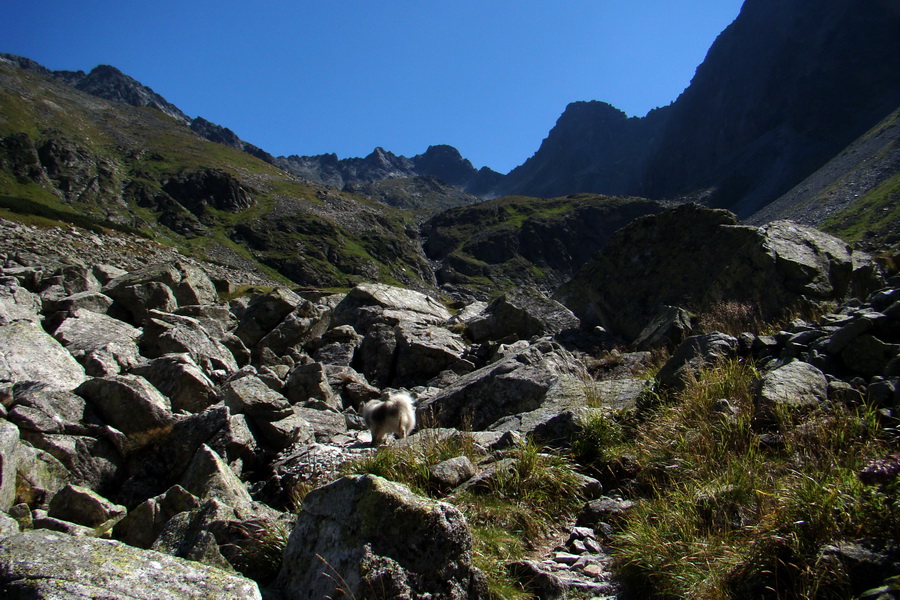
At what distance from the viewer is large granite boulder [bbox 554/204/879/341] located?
17703mm

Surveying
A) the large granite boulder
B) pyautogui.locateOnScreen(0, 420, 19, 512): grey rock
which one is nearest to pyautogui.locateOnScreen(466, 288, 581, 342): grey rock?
the large granite boulder

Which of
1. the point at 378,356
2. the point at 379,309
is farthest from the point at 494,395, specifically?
the point at 379,309

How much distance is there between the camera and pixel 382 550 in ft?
14.8

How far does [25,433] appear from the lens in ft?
28.8

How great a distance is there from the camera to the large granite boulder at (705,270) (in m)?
17.7

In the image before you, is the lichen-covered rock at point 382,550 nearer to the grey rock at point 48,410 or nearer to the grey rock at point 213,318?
the grey rock at point 48,410

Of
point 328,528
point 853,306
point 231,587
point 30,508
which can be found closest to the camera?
point 231,587

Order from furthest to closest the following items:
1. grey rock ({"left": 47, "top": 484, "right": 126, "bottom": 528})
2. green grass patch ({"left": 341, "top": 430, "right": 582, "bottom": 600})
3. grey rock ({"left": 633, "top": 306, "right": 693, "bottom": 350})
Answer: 1. grey rock ({"left": 633, "top": 306, "right": 693, "bottom": 350})
2. grey rock ({"left": 47, "top": 484, "right": 126, "bottom": 528})
3. green grass patch ({"left": 341, "top": 430, "right": 582, "bottom": 600})

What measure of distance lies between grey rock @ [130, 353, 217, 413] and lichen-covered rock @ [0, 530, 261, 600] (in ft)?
30.1

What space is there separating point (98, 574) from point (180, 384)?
9.94 meters

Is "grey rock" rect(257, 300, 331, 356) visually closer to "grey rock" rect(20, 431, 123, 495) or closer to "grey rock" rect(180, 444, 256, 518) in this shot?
"grey rock" rect(20, 431, 123, 495)

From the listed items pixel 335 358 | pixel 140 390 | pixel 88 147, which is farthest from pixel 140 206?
pixel 140 390

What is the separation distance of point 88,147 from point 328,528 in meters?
215

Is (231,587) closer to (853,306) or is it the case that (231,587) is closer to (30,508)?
(30,508)
